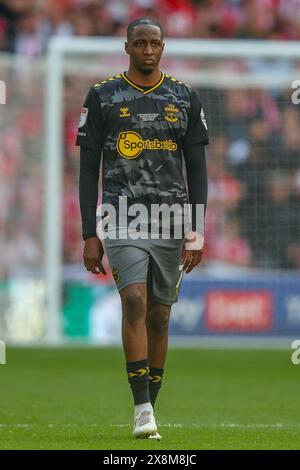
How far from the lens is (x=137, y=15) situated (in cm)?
2072

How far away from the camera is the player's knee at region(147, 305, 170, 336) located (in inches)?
318

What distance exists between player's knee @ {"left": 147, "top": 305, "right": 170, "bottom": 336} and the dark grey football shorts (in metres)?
0.05

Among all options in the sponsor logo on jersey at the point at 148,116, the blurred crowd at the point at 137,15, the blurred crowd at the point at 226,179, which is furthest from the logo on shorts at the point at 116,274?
the blurred crowd at the point at 137,15

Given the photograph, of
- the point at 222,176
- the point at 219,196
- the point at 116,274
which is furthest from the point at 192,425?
the point at 222,176

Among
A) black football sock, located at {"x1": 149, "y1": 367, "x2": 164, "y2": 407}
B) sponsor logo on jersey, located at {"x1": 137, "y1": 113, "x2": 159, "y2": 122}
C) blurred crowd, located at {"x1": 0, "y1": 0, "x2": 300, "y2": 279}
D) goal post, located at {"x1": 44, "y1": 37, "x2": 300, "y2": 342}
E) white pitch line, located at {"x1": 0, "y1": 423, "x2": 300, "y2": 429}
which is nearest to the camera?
sponsor logo on jersey, located at {"x1": 137, "y1": 113, "x2": 159, "y2": 122}

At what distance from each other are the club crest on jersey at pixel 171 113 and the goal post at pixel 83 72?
8812 millimetres

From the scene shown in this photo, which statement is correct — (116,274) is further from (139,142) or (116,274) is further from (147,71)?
(147,71)

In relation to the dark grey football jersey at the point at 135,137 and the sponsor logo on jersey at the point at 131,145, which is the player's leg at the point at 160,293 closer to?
the dark grey football jersey at the point at 135,137

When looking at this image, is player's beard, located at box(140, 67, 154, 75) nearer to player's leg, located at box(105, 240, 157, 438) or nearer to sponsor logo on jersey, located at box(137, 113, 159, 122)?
sponsor logo on jersey, located at box(137, 113, 159, 122)

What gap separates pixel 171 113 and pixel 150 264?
87 centimetres

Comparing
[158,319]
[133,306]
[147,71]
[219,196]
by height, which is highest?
[147,71]

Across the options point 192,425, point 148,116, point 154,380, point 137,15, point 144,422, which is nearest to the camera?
point 144,422

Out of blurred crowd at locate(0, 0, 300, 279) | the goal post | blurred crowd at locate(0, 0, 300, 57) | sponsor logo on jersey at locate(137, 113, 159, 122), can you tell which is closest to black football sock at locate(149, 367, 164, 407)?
sponsor logo on jersey at locate(137, 113, 159, 122)
